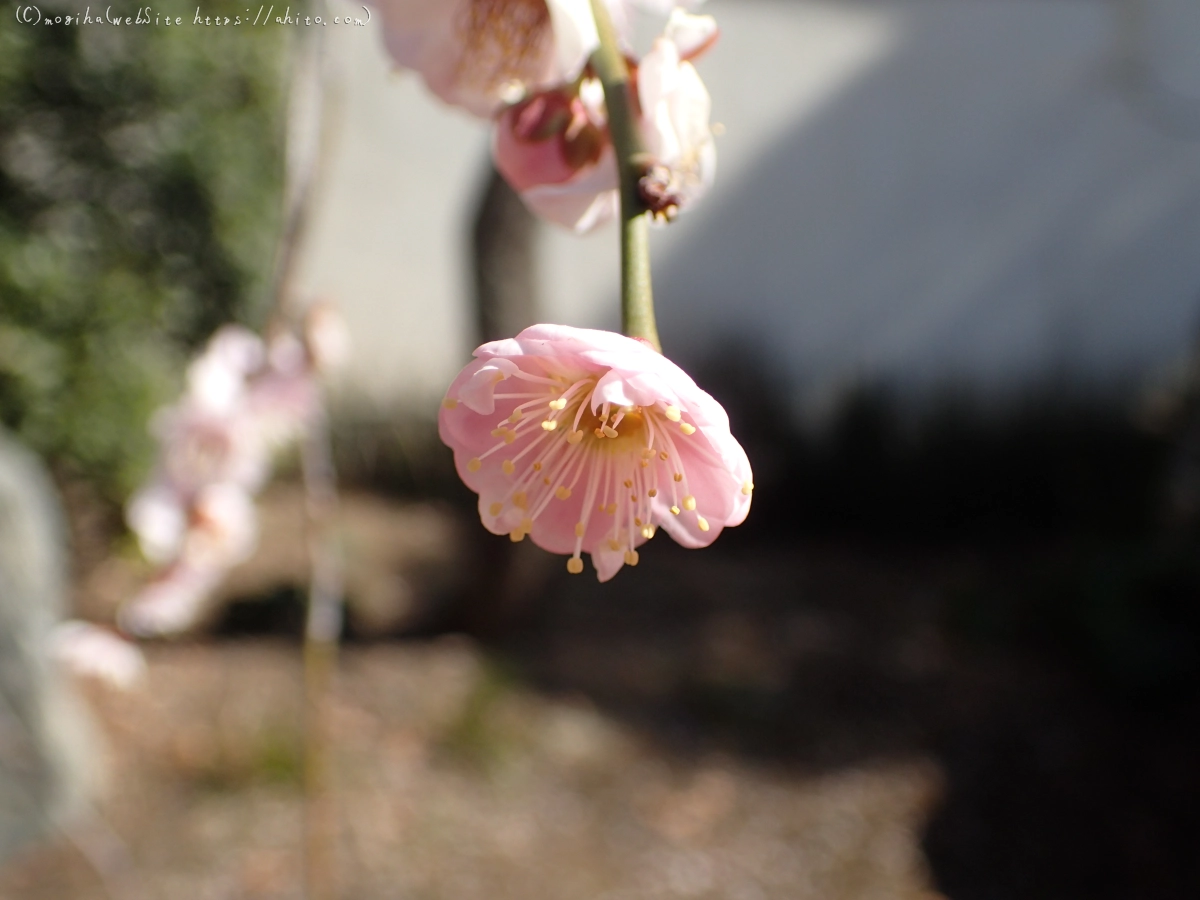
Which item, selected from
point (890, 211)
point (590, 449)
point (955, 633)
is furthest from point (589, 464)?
point (890, 211)

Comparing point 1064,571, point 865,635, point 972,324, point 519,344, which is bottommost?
point 865,635

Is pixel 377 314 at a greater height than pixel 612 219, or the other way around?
pixel 612 219

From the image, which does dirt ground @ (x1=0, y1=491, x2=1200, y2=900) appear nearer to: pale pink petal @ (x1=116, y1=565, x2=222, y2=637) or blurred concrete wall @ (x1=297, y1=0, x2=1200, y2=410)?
pale pink petal @ (x1=116, y1=565, x2=222, y2=637)

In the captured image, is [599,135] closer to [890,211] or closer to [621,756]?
[621,756]

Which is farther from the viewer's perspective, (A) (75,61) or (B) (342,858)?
(A) (75,61)

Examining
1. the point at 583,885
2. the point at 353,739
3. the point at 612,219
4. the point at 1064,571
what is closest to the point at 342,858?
the point at 353,739

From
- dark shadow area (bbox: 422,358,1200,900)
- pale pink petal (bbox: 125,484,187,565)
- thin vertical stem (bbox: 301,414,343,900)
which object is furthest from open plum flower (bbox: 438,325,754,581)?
dark shadow area (bbox: 422,358,1200,900)

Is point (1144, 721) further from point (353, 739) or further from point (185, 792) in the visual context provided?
point (185, 792)

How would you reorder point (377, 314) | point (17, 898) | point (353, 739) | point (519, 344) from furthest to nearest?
point (377, 314), point (353, 739), point (17, 898), point (519, 344)
